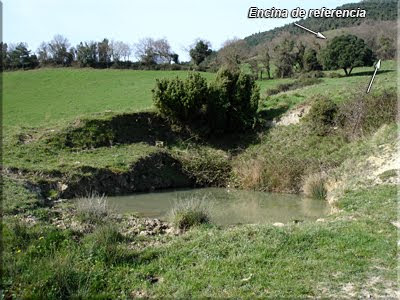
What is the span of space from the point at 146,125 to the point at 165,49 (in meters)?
39.3

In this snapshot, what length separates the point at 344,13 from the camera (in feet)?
57.2

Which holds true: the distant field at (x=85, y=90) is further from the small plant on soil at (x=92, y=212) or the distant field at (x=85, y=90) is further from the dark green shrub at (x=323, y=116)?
the small plant on soil at (x=92, y=212)

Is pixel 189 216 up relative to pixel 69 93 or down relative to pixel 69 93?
down

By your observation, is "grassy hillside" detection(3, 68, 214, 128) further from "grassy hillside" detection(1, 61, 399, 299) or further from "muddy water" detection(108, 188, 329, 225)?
"muddy water" detection(108, 188, 329, 225)

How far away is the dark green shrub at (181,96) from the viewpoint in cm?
2683

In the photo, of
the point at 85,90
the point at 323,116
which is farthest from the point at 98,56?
the point at 323,116

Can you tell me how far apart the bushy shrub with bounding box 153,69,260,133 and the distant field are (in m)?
3.14

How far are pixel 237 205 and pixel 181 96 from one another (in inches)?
410

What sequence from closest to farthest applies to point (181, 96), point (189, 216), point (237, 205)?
point (189, 216), point (237, 205), point (181, 96)

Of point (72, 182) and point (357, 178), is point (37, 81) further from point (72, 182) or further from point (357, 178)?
point (357, 178)

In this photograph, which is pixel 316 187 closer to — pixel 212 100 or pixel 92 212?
pixel 212 100

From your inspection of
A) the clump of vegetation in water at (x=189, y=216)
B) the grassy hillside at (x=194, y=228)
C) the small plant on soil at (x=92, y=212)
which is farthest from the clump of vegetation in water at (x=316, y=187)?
the small plant on soil at (x=92, y=212)

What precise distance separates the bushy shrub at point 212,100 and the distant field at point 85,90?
10.3 ft

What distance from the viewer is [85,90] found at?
45.7m
